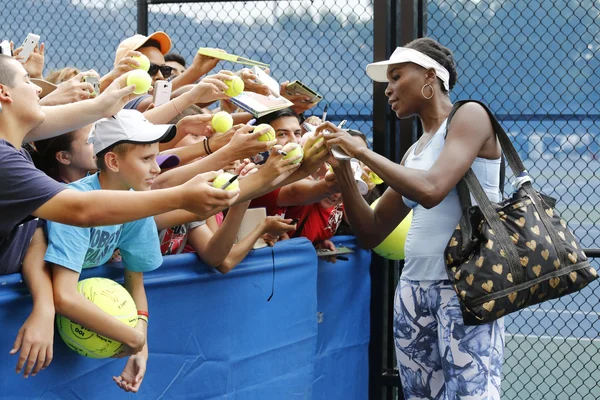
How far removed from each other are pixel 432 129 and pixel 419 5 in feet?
4.83

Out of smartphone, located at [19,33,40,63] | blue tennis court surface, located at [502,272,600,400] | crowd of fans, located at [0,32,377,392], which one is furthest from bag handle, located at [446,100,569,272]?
blue tennis court surface, located at [502,272,600,400]

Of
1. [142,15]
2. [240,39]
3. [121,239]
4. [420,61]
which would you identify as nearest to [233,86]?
[420,61]

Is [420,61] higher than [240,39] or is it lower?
higher

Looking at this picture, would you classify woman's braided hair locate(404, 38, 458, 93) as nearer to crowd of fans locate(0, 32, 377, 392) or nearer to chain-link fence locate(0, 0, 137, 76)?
crowd of fans locate(0, 32, 377, 392)

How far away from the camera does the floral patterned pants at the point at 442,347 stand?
10.7 ft

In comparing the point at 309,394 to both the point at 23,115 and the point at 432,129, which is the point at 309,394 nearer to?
the point at 432,129

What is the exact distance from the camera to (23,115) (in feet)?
7.77

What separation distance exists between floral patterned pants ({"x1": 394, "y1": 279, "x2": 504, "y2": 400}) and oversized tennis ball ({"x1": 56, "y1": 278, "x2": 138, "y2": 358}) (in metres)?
1.30

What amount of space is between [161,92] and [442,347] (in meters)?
1.55

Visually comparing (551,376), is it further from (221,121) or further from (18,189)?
(18,189)

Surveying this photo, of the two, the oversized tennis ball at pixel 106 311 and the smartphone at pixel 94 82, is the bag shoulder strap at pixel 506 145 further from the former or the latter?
the oversized tennis ball at pixel 106 311

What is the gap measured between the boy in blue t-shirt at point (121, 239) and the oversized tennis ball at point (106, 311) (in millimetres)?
36

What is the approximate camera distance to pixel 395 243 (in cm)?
447

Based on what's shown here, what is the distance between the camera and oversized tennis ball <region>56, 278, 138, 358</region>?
248cm
